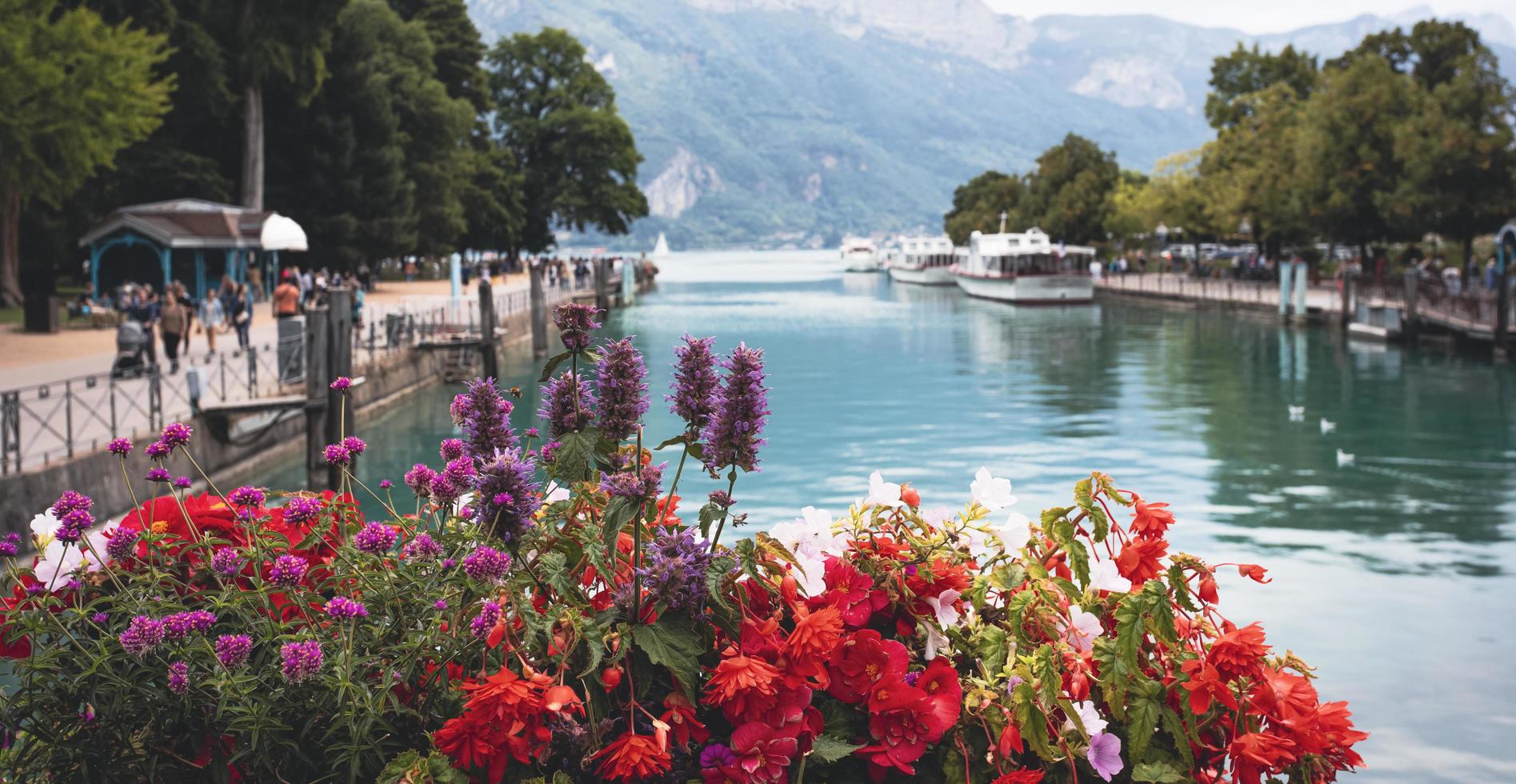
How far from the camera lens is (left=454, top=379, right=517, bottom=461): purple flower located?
11.4 feet

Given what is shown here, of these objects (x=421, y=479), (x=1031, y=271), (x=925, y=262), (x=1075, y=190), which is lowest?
(x=421, y=479)

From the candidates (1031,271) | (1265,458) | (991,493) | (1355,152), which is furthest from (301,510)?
(1031,271)

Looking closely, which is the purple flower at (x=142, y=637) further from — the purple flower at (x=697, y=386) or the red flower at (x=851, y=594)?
the red flower at (x=851, y=594)

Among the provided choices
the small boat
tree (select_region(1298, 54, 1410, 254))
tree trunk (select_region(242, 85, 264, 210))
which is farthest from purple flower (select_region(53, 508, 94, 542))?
the small boat

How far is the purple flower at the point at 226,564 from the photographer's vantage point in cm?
306

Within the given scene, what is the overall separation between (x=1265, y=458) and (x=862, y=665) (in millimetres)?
22071

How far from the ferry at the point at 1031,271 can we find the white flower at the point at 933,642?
216ft

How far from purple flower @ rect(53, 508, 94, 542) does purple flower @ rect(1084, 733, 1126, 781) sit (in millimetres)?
2149

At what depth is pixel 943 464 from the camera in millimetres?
23219

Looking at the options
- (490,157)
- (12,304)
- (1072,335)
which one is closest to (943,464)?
(1072,335)

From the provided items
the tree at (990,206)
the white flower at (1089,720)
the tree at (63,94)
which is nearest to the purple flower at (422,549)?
the white flower at (1089,720)

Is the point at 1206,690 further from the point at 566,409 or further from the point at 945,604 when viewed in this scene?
the point at 566,409

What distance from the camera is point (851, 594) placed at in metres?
3.12

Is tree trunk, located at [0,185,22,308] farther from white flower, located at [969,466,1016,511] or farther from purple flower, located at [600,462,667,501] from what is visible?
white flower, located at [969,466,1016,511]
